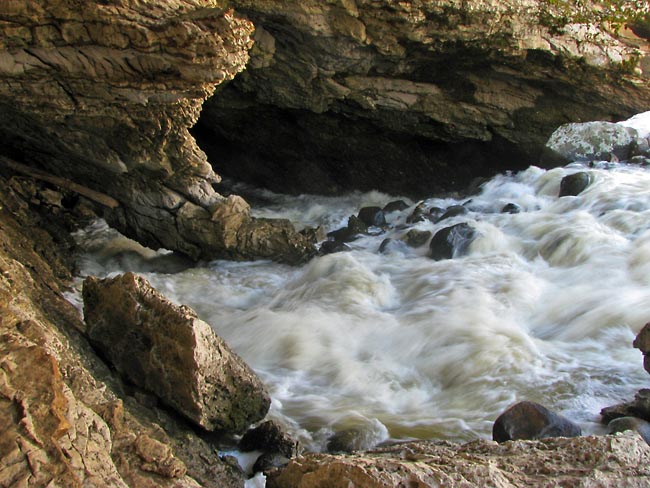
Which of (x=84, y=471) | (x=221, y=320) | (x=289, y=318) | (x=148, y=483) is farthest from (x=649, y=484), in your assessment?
(x=221, y=320)

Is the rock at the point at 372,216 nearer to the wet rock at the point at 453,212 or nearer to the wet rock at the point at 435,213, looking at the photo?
the wet rock at the point at 435,213

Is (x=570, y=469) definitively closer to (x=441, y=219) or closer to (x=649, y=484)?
(x=649, y=484)

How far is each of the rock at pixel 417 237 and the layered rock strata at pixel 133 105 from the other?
1439 mm

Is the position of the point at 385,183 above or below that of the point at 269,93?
below

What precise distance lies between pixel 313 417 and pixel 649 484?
2669 mm

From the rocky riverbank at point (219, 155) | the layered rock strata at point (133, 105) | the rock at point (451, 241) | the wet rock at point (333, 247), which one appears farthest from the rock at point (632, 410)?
the wet rock at point (333, 247)

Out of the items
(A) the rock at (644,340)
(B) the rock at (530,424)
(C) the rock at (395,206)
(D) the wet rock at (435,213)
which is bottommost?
(C) the rock at (395,206)

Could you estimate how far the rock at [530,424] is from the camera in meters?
4.49

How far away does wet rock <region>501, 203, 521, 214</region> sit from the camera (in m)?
10.2

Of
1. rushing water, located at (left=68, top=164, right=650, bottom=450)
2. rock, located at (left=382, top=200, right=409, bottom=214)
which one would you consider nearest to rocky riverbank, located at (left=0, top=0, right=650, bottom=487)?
rushing water, located at (left=68, top=164, right=650, bottom=450)

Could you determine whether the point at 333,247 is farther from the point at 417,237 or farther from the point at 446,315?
the point at 446,315

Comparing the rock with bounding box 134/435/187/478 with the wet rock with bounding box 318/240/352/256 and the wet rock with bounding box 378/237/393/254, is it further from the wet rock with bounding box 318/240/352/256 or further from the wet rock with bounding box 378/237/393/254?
the wet rock with bounding box 378/237/393/254

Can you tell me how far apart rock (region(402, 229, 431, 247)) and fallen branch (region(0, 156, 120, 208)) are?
156 inches

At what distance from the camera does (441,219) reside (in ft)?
34.2
